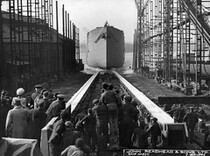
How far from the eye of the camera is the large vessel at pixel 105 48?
44.3 metres

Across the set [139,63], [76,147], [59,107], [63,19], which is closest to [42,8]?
[63,19]

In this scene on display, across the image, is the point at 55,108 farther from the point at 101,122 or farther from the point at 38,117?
Answer: the point at 101,122

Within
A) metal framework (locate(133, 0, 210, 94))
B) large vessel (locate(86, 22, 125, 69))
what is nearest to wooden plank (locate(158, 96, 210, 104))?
metal framework (locate(133, 0, 210, 94))

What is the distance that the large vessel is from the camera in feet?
145

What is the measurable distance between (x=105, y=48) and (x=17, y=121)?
37.0m

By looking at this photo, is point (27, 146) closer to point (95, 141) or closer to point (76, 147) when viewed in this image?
point (76, 147)

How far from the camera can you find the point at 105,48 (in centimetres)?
4428

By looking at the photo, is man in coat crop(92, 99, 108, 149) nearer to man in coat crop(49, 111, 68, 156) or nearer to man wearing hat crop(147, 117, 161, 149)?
man wearing hat crop(147, 117, 161, 149)

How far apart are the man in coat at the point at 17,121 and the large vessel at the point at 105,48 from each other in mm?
36390

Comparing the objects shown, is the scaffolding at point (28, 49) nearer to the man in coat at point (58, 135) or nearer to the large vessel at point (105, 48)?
the large vessel at point (105, 48)

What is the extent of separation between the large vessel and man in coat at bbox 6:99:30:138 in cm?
3639

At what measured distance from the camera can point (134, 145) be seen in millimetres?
7859

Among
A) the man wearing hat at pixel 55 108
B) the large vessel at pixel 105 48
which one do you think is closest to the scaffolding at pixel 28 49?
the large vessel at pixel 105 48

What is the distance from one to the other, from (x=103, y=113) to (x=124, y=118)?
55cm
